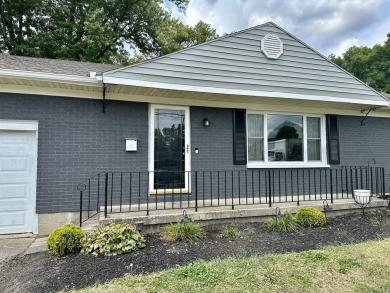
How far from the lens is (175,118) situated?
19.6ft

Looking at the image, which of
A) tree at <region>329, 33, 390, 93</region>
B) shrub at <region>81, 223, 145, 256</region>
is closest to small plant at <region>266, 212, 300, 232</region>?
shrub at <region>81, 223, 145, 256</region>

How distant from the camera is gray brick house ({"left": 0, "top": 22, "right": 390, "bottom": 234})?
502 centimetres

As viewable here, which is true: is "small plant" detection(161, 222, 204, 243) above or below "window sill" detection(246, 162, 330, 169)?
below

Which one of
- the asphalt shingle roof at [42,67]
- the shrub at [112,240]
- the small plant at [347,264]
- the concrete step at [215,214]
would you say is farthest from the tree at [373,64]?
the shrub at [112,240]

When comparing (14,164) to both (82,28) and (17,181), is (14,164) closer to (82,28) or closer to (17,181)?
(17,181)

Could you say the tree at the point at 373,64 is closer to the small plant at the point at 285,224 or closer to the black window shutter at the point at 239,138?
the black window shutter at the point at 239,138

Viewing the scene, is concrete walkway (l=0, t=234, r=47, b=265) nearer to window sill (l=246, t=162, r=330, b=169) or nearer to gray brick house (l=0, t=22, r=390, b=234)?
gray brick house (l=0, t=22, r=390, b=234)

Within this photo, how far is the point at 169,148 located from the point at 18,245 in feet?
10.5

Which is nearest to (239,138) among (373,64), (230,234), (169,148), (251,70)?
(251,70)

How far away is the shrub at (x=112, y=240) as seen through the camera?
3754 mm

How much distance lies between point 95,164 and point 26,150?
4.13 ft

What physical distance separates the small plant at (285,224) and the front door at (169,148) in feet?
6.27

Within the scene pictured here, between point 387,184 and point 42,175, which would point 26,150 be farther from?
point 387,184

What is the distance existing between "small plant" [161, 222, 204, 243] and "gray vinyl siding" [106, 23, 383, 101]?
8.98 ft
